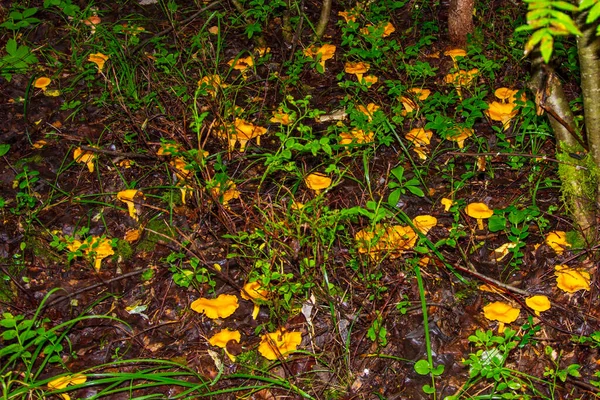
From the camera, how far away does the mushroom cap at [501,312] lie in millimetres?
2943

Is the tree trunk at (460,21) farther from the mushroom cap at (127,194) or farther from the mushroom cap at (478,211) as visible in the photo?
the mushroom cap at (127,194)

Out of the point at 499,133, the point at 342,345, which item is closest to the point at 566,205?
the point at 499,133

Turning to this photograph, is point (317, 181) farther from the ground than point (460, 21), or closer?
closer

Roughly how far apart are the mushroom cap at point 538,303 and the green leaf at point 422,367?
621mm

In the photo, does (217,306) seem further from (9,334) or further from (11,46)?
(11,46)

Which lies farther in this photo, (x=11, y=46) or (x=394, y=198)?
(x=11, y=46)

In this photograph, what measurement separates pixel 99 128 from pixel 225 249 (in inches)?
58.4

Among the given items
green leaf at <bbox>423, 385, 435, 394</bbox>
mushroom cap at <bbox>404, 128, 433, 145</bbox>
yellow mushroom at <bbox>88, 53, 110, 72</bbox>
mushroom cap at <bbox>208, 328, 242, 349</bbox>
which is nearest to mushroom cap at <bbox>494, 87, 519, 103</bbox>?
mushroom cap at <bbox>404, 128, 433, 145</bbox>

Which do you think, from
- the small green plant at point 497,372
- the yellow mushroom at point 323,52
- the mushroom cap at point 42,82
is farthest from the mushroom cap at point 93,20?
the small green plant at point 497,372

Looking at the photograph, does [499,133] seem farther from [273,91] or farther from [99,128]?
[99,128]

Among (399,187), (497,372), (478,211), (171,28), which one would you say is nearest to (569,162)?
(478,211)

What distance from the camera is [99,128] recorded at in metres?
4.23

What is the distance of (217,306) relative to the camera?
122 inches

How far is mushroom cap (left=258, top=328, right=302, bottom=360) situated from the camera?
295 cm
